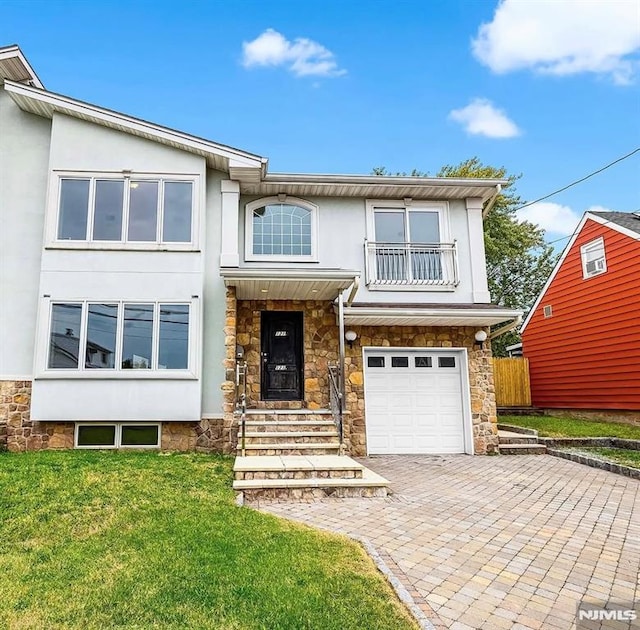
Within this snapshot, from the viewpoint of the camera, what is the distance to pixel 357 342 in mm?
9953

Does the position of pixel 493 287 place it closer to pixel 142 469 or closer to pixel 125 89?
pixel 125 89

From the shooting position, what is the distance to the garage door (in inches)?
389

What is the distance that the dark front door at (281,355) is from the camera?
9.72 meters

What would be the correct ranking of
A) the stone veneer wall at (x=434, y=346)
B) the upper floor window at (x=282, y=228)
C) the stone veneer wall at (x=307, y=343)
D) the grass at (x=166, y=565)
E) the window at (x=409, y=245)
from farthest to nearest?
the window at (x=409, y=245) < the upper floor window at (x=282, y=228) < the stone veneer wall at (x=434, y=346) < the stone veneer wall at (x=307, y=343) < the grass at (x=166, y=565)

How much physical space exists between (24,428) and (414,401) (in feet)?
25.9

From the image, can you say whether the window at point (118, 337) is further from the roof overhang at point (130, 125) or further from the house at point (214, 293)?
the roof overhang at point (130, 125)

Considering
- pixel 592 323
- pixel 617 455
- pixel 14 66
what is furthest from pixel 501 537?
pixel 14 66

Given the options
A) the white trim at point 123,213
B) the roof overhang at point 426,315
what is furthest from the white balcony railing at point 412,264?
the white trim at point 123,213

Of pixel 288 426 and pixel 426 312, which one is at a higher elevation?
pixel 426 312

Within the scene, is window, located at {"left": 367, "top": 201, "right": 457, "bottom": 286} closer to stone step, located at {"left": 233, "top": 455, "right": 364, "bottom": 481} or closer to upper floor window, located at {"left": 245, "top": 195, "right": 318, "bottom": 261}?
upper floor window, located at {"left": 245, "top": 195, "right": 318, "bottom": 261}

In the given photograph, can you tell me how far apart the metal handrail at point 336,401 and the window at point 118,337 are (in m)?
2.92

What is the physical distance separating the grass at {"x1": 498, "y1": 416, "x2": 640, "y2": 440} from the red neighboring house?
25.5 inches

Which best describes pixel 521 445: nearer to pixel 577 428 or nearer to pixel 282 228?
pixel 577 428

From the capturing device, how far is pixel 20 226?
889cm
